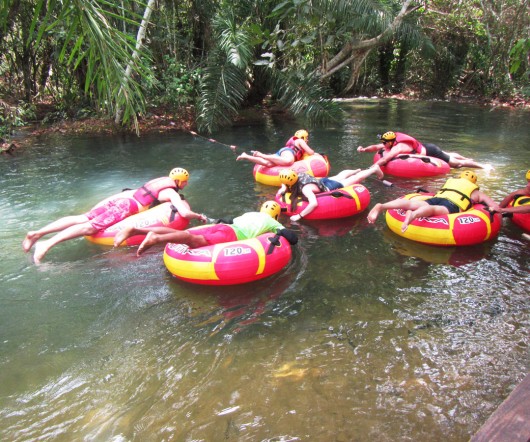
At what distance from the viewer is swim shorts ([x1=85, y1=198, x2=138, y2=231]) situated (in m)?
5.86

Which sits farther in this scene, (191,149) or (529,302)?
(191,149)

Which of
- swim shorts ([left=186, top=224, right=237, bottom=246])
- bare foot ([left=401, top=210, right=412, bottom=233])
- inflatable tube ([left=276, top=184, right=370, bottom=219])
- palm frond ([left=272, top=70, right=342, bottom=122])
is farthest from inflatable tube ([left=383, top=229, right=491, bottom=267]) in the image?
palm frond ([left=272, top=70, right=342, bottom=122])

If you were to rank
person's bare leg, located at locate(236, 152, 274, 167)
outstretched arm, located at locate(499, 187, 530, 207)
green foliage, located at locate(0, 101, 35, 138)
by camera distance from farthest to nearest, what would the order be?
green foliage, located at locate(0, 101, 35, 138), person's bare leg, located at locate(236, 152, 274, 167), outstretched arm, located at locate(499, 187, 530, 207)

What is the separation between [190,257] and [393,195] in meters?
4.32

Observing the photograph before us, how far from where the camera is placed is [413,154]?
8.70m

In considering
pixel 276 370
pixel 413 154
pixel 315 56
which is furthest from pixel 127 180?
pixel 315 56

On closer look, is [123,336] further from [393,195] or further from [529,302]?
[393,195]

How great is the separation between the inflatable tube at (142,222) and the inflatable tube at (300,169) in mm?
2720

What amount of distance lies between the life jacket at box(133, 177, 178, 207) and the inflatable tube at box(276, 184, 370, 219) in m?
1.80

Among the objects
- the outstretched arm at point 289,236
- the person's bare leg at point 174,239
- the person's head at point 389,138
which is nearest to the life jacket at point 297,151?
the person's head at point 389,138

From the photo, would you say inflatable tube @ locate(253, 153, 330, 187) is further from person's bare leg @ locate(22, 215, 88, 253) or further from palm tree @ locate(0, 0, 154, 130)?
palm tree @ locate(0, 0, 154, 130)

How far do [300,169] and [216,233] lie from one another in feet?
11.6

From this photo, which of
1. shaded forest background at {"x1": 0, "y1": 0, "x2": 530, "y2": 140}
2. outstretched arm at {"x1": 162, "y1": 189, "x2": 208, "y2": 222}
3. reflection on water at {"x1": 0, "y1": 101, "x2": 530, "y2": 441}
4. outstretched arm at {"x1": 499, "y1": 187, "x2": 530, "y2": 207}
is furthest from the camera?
shaded forest background at {"x1": 0, "y1": 0, "x2": 530, "y2": 140}

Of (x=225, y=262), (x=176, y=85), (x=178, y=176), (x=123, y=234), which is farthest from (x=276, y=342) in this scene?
(x=176, y=85)
